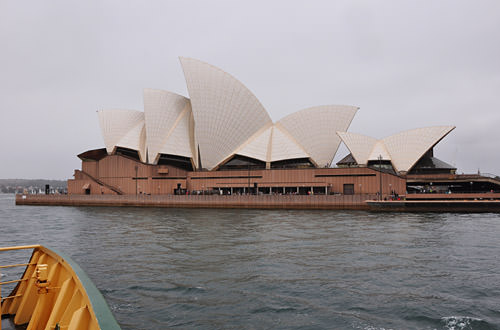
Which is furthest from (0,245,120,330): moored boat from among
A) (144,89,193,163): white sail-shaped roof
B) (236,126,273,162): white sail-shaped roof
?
(144,89,193,163): white sail-shaped roof

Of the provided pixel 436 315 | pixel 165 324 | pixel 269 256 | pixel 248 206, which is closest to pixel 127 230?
pixel 269 256

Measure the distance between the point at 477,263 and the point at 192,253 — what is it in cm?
1063

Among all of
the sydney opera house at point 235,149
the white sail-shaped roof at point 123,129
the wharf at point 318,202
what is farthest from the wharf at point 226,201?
the white sail-shaped roof at point 123,129

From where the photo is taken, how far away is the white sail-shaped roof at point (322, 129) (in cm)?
4841

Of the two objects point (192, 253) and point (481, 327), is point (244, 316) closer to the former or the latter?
point (481, 327)

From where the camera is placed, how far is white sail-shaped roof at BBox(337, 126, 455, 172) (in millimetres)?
44219

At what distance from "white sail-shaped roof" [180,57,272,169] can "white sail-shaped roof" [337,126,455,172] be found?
13.5m

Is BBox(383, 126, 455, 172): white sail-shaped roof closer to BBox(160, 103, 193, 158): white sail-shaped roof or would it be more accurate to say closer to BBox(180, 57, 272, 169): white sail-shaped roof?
BBox(180, 57, 272, 169): white sail-shaped roof

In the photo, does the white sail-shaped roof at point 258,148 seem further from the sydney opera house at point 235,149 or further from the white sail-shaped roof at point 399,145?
the white sail-shaped roof at point 399,145

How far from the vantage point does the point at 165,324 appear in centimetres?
700

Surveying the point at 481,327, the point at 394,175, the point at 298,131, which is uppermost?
the point at 298,131

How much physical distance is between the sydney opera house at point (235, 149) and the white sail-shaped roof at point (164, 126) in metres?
0.15

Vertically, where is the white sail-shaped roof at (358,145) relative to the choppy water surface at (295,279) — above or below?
above

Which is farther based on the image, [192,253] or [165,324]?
[192,253]
